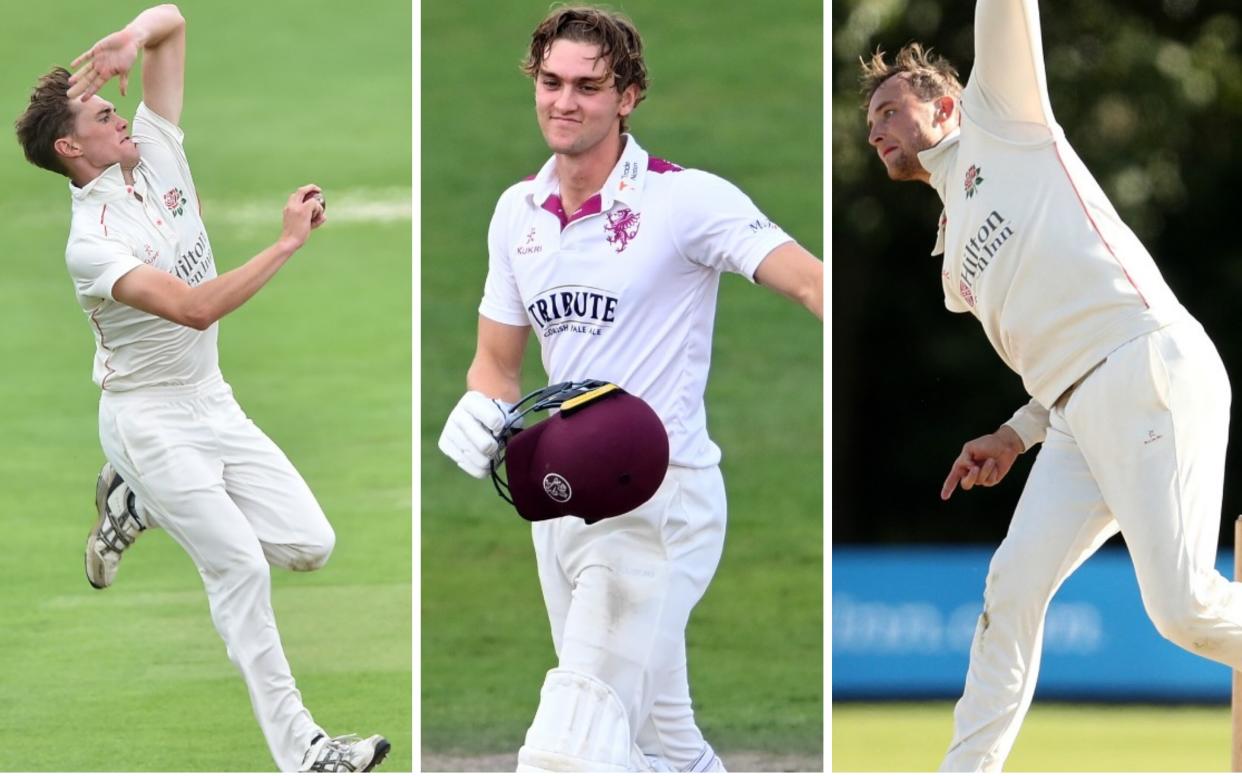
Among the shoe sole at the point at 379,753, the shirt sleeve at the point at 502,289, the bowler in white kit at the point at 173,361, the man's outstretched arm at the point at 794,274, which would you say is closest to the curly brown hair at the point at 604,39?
the shirt sleeve at the point at 502,289

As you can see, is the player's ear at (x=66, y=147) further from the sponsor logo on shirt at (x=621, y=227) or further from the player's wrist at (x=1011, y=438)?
the player's wrist at (x=1011, y=438)

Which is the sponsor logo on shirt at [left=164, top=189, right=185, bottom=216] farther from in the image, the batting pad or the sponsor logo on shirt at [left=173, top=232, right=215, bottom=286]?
the batting pad

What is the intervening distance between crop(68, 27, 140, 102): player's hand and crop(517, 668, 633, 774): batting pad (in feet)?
6.19

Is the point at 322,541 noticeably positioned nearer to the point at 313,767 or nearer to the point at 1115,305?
the point at 313,767

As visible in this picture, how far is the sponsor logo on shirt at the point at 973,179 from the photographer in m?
4.85

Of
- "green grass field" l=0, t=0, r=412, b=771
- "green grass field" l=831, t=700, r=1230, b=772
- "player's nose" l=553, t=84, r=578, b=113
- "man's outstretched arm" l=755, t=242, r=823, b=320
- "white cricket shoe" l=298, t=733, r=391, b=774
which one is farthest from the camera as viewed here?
"green grass field" l=831, t=700, r=1230, b=772

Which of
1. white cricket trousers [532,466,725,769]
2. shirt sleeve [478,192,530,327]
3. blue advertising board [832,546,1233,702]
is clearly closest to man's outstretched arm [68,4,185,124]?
shirt sleeve [478,192,530,327]

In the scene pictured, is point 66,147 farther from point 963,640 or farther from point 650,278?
point 963,640

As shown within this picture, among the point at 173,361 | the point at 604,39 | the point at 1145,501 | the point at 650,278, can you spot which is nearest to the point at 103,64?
the point at 173,361

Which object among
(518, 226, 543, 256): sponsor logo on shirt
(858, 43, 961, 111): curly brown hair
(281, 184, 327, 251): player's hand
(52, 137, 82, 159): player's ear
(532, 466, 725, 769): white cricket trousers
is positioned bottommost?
(532, 466, 725, 769): white cricket trousers

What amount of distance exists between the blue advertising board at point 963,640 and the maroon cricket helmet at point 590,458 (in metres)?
3.32

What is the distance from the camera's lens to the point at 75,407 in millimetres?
6270

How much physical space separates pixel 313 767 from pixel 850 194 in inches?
224

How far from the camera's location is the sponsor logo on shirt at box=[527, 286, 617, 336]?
505 centimetres
